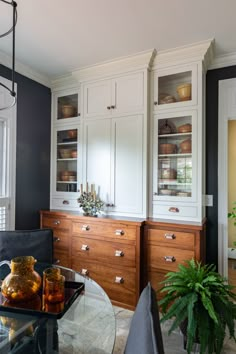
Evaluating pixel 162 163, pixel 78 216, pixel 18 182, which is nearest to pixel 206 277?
pixel 162 163

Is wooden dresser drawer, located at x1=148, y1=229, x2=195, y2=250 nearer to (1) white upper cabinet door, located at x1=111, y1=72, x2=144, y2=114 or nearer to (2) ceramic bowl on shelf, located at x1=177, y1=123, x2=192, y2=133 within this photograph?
(2) ceramic bowl on shelf, located at x1=177, y1=123, x2=192, y2=133

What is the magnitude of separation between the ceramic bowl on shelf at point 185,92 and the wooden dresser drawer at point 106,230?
4.74ft

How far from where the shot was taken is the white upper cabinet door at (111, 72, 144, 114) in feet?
8.60

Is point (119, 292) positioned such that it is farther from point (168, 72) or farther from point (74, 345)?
point (168, 72)

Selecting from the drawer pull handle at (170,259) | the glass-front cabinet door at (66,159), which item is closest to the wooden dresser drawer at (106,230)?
the drawer pull handle at (170,259)

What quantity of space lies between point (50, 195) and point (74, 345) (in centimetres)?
232

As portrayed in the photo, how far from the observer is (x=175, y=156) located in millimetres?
2578

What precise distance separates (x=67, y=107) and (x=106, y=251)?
1.97 m

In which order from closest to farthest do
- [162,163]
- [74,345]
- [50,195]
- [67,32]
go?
[74,345] < [67,32] < [162,163] < [50,195]

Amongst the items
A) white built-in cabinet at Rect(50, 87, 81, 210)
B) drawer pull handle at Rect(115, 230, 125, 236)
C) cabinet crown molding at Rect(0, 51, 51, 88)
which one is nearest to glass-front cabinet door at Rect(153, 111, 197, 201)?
drawer pull handle at Rect(115, 230, 125, 236)

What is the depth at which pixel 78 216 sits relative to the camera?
8.80 ft

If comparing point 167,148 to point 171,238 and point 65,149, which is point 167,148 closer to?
point 171,238

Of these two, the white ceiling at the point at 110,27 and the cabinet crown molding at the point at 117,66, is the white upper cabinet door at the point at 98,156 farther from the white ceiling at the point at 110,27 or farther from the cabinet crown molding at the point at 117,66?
the white ceiling at the point at 110,27

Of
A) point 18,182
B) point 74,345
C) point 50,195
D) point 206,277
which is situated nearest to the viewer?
point 74,345
